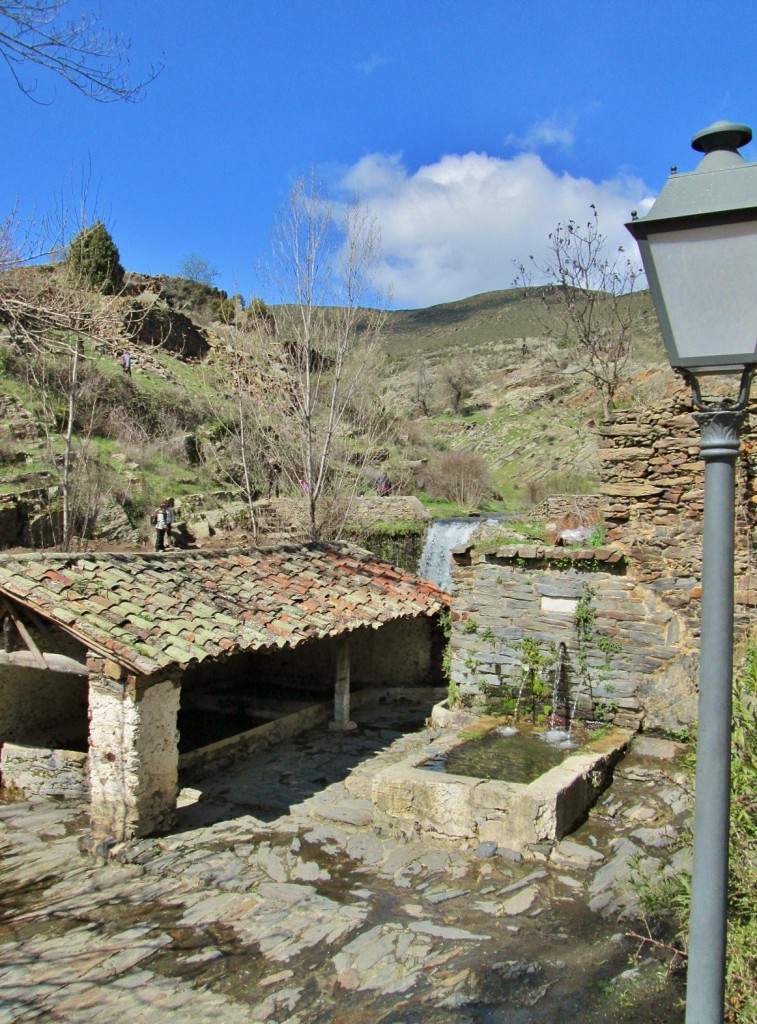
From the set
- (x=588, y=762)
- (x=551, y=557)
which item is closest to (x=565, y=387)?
(x=551, y=557)

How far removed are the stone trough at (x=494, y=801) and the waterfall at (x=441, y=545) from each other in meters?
11.0

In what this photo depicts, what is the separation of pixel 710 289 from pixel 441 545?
55.8ft

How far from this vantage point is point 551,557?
895 centimetres

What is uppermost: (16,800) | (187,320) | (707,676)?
(187,320)

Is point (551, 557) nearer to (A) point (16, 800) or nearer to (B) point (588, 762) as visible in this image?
(B) point (588, 762)

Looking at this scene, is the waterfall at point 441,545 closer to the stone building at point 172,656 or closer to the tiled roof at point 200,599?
the stone building at point 172,656

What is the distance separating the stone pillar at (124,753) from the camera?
7.01 meters

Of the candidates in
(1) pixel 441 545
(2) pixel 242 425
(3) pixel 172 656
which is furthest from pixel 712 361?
(1) pixel 441 545

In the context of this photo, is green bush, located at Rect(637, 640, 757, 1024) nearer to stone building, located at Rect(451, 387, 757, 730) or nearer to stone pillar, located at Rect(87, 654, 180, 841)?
stone building, located at Rect(451, 387, 757, 730)

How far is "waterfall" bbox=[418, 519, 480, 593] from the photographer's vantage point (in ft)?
60.5

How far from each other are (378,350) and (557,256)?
14.9 ft

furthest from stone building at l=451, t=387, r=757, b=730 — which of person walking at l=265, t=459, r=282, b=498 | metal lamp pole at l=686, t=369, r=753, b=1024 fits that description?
person walking at l=265, t=459, r=282, b=498

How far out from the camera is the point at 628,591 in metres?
8.45

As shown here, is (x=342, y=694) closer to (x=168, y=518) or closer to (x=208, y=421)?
(x=168, y=518)
